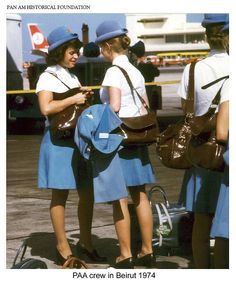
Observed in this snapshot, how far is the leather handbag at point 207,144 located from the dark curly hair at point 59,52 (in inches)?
40.8

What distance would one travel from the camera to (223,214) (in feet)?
12.2

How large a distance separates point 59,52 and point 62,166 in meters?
0.66

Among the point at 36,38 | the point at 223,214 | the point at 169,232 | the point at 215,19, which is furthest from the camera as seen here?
the point at 36,38

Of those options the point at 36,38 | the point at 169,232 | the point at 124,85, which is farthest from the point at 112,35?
the point at 36,38

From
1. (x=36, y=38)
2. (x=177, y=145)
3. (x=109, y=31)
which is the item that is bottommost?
(x=177, y=145)

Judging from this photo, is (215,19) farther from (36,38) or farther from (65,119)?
(36,38)

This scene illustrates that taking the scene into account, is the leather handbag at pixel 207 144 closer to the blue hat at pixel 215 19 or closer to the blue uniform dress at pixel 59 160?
the blue hat at pixel 215 19

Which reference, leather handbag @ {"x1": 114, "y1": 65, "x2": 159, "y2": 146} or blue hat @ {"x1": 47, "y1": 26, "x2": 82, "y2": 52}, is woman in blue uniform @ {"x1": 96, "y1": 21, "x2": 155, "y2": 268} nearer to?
leather handbag @ {"x1": 114, "y1": 65, "x2": 159, "y2": 146}

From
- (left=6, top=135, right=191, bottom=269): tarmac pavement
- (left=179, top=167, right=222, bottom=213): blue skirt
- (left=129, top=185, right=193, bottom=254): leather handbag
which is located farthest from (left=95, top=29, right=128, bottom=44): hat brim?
(left=6, top=135, right=191, bottom=269): tarmac pavement

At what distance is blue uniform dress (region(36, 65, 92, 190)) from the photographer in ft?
16.2

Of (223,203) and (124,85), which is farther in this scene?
(124,85)
